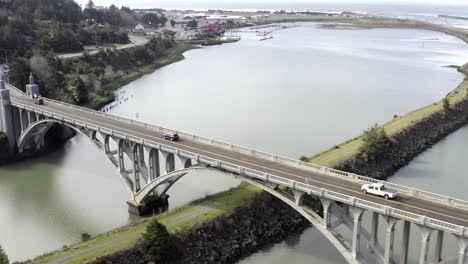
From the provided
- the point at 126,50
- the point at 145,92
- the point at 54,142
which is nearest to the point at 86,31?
the point at 126,50

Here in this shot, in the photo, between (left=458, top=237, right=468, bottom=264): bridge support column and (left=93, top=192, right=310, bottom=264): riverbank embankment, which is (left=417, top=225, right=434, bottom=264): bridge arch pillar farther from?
(left=93, top=192, right=310, bottom=264): riverbank embankment

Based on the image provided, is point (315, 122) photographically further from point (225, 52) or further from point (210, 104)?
point (225, 52)

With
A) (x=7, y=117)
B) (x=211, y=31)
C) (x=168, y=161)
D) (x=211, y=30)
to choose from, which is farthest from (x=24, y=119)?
(x=211, y=30)

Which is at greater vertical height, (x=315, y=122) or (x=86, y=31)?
(x=86, y=31)

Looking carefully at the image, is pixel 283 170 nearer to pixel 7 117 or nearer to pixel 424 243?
pixel 424 243

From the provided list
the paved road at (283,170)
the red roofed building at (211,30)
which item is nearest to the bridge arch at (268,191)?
the paved road at (283,170)
